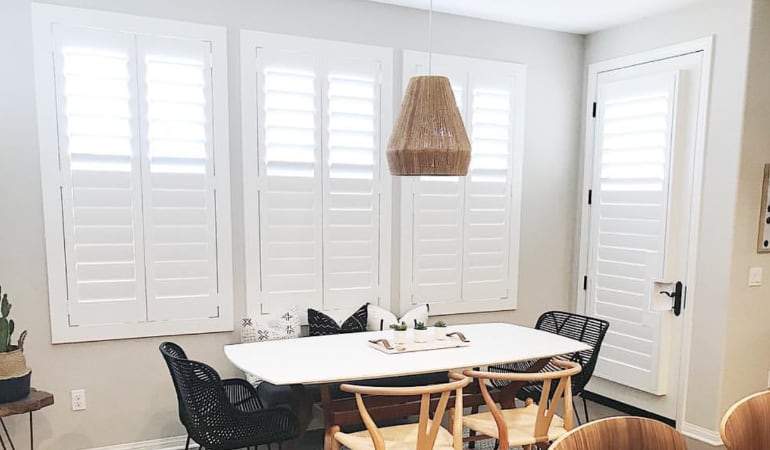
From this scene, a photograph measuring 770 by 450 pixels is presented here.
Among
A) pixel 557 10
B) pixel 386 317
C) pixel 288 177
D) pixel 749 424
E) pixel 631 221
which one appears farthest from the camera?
pixel 631 221

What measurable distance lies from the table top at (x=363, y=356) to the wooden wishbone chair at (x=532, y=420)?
17 cm

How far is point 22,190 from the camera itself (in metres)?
2.83

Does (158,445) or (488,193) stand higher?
(488,193)

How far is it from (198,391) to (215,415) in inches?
5.5

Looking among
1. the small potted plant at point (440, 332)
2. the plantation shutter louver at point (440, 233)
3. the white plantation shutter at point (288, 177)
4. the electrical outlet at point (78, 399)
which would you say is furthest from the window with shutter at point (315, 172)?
the electrical outlet at point (78, 399)

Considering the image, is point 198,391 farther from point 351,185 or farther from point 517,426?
point 351,185

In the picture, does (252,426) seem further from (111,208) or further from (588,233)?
(588,233)

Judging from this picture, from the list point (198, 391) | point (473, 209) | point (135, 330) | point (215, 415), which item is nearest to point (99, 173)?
point (135, 330)

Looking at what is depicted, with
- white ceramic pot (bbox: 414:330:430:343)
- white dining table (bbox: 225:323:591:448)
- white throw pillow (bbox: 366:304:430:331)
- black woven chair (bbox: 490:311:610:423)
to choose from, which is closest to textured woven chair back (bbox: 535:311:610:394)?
black woven chair (bbox: 490:311:610:423)

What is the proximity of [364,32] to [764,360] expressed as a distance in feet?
10.7

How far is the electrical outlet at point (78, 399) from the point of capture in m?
2.98

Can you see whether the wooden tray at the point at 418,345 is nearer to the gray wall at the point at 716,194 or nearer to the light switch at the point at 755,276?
the gray wall at the point at 716,194

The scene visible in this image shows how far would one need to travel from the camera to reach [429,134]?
2365 mm

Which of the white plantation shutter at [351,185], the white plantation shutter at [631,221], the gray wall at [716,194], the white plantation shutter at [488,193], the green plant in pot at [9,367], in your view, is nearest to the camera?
the green plant in pot at [9,367]
